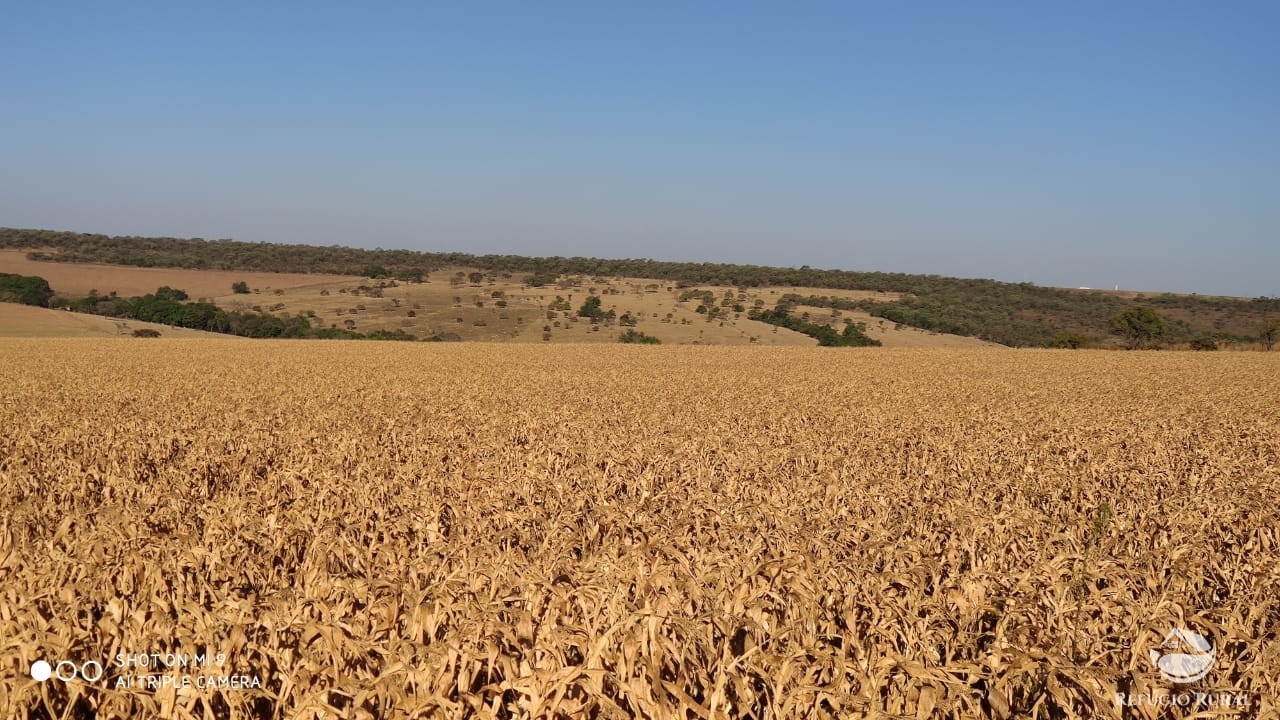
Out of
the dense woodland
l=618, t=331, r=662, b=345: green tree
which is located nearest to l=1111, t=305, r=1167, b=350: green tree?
the dense woodland

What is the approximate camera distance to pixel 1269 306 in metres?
102

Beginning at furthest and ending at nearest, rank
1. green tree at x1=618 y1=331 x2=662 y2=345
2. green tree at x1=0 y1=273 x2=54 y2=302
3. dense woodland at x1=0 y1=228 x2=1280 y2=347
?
1. dense woodland at x1=0 y1=228 x2=1280 y2=347
2. green tree at x1=0 y1=273 x2=54 y2=302
3. green tree at x1=618 y1=331 x2=662 y2=345

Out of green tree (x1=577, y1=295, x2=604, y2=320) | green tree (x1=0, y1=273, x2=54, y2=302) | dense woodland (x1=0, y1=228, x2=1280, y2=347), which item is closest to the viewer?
green tree (x1=577, y1=295, x2=604, y2=320)

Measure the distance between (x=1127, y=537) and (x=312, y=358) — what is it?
1192 inches

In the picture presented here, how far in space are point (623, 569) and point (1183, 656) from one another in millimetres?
2163

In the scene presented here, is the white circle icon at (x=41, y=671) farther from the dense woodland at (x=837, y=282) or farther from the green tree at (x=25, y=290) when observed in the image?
the green tree at (x=25, y=290)

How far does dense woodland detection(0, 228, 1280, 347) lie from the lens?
81.7 m

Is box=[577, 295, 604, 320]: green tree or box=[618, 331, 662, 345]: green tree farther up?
box=[577, 295, 604, 320]: green tree

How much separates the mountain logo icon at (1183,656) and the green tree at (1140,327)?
64.6 m

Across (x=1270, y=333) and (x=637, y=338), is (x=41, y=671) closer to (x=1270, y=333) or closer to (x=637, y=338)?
(x=637, y=338)

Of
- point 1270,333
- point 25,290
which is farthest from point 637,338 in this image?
point 25,290

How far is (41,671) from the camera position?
276 centimetres

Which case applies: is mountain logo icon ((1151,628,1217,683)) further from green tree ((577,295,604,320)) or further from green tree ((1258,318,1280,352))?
green tree ((577,295,604,320))

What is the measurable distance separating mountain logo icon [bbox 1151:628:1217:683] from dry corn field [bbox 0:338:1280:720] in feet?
0.17
